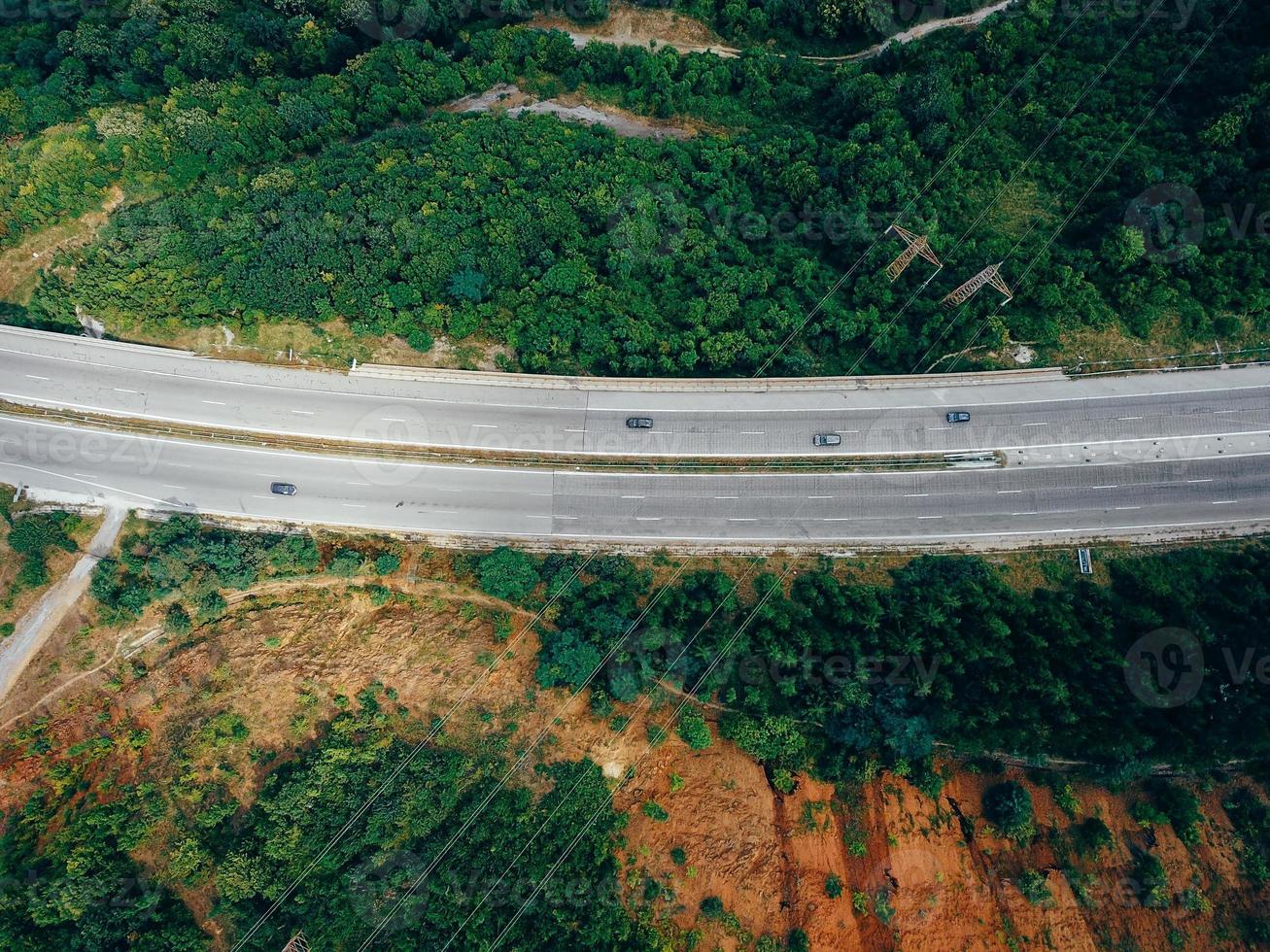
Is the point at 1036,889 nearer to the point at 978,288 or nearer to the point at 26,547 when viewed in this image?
the point at 978,288

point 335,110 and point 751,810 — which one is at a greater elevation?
point 335,110

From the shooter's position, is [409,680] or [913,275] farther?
[913,275]

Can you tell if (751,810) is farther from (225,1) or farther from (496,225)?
(225,1)

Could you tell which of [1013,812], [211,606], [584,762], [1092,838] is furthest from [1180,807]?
[211,606]

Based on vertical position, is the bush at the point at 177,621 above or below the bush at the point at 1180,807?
below

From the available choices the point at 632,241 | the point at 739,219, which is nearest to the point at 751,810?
the point at 632,241

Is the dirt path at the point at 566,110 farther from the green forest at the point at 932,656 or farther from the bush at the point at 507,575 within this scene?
the bush at the point at 507,575

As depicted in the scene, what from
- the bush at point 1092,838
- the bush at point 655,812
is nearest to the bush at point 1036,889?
the bush at point 1092,838
